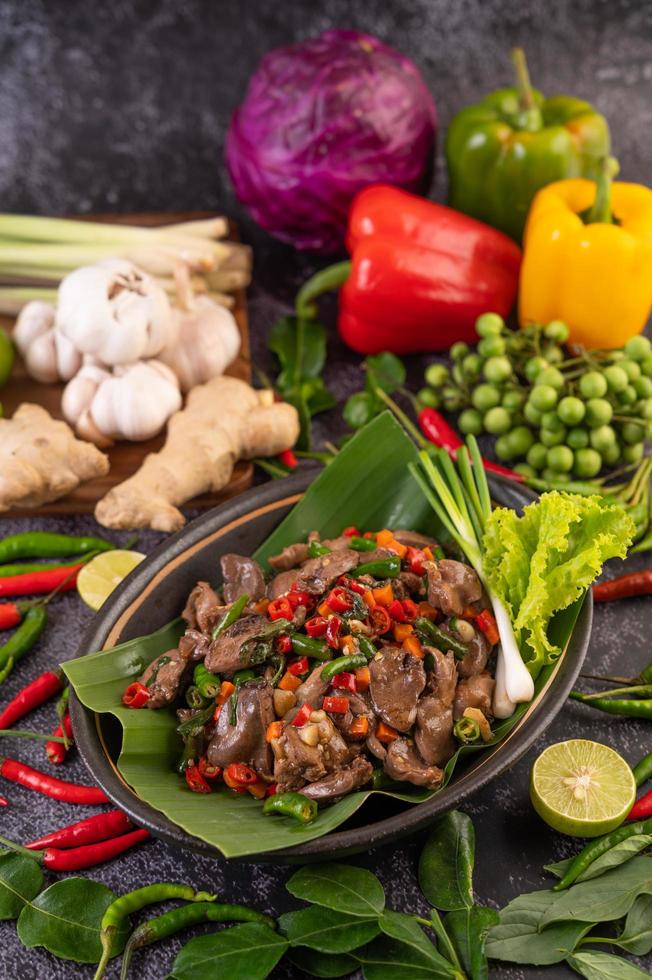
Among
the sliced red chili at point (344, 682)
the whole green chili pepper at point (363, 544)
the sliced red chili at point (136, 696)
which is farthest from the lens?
the whole green chili pepper at point (363, 544)

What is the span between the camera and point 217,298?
4.91 metres

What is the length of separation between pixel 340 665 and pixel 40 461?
1.61 metres

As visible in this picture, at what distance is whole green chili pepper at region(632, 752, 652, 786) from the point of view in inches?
126

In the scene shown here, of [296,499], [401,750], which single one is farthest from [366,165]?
[401,750]

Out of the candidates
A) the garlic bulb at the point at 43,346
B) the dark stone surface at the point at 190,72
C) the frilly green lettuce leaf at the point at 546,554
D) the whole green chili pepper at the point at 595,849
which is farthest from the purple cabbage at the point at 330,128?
the whole green chili pepper at the point at 595,849

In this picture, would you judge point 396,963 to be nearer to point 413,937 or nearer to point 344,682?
point 413,937

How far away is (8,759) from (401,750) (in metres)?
1.26

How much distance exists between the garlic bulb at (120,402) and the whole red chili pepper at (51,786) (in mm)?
1424

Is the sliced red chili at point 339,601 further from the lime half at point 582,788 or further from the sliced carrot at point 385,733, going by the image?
the lime half at point 582,788

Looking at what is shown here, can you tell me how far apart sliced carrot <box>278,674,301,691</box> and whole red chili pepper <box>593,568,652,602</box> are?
4.19 ft

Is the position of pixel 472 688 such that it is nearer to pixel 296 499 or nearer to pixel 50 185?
pixel 296 499

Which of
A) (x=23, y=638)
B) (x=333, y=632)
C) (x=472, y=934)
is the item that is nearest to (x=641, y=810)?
(x=472, y=934)

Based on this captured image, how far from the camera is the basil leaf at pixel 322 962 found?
9.02 feet

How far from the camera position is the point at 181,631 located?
3.35 metres
